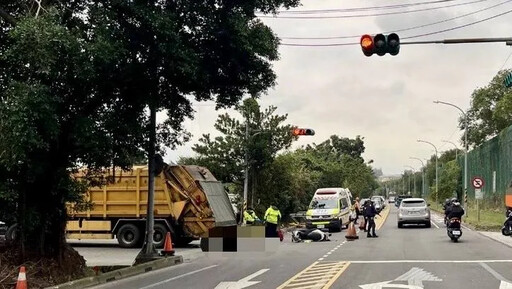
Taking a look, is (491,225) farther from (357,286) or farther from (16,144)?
(16,144)

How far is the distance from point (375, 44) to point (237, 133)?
24.3 meters

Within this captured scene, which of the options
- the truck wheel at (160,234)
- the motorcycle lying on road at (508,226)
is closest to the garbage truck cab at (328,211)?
the motorcycle lying on road at (508,226)

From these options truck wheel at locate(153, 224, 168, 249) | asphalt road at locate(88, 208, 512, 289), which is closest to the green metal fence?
asphalt road at locate(88, 208, 512, 289)

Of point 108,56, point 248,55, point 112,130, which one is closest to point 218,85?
point 248,55

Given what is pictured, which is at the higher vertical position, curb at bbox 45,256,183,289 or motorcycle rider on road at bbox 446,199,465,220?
motorcycle rider on road at bbox 446,199,465,220

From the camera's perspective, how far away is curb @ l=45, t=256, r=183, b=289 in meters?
14.1

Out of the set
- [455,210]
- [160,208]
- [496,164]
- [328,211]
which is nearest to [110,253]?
[160,208]

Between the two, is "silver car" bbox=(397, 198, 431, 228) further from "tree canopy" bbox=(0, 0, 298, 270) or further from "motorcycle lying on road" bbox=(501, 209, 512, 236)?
"tree canopy" bbox=(0, 0, 298, 270)

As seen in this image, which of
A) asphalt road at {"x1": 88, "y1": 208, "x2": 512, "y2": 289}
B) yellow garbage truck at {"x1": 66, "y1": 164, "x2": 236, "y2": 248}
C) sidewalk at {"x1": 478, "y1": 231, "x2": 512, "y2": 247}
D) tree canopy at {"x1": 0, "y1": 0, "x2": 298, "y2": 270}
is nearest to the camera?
tree canopy at {"x1": 0, "y1": 0, "x2": 298, "y2": 270}

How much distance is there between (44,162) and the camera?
47.6 ft

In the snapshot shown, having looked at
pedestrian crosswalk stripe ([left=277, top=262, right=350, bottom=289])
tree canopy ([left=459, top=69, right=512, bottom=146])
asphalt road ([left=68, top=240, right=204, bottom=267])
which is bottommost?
asphalt road ([left=68, top=240, right=204, bottom=267])

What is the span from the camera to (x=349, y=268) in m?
16.5

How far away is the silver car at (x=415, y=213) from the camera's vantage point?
37.6 metres

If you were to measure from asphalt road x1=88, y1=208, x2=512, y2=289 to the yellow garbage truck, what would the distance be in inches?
96.0
